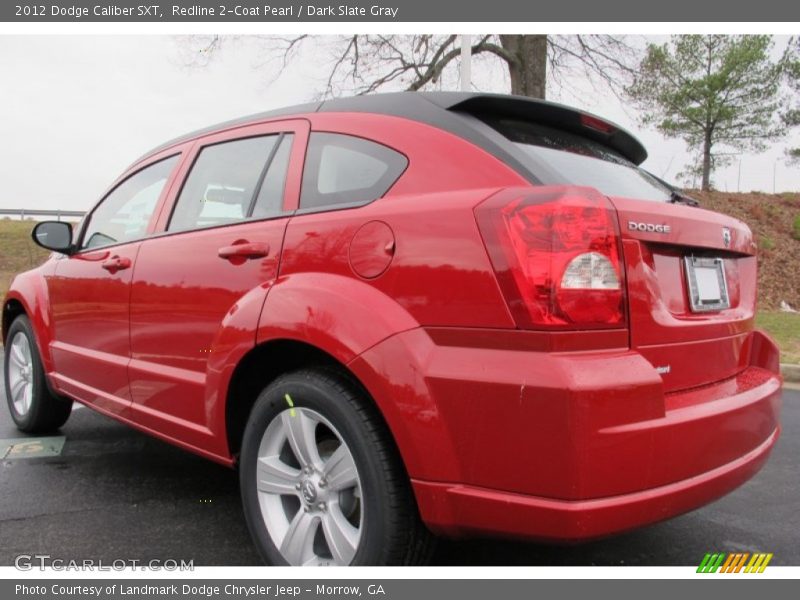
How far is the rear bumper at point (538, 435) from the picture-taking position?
1.70 metres

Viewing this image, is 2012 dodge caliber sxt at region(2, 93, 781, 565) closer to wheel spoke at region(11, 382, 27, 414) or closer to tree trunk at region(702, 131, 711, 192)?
wheel spoke at region(11, 382, 27, 414)

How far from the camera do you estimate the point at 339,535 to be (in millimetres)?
2119

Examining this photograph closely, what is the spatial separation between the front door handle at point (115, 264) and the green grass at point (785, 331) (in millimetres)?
6556

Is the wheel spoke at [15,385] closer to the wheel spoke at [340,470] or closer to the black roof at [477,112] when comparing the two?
the black roof at [477,112]

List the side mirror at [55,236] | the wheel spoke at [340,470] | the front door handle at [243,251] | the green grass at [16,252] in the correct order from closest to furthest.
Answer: the wheel spoke at [340,470]
the front door handle at [243,251]
the side mirror at [55,236]
the green grass at [16,252]

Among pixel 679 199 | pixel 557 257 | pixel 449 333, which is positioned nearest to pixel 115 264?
pixel 449 333

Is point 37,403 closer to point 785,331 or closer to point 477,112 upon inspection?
point 477,112

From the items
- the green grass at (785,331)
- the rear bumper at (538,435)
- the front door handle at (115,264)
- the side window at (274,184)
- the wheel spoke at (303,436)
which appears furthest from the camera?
the green grass at (785,331)

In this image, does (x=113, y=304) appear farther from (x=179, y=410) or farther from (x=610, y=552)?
(x=610, y=552)

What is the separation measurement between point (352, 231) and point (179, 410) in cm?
122

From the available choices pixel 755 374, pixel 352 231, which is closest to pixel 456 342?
pixel 352 231

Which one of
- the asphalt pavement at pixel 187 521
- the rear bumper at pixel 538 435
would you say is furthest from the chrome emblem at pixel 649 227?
the asphalt pavement at pixel 187 521

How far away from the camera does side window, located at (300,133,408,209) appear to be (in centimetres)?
222

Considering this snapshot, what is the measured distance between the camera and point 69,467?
370cm
